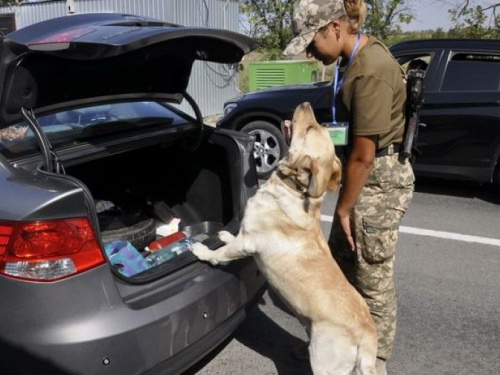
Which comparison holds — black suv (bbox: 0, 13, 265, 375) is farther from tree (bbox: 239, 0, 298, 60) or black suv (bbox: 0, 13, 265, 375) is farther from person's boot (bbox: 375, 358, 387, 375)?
tree (bbox: 239, 0, 298, 60)

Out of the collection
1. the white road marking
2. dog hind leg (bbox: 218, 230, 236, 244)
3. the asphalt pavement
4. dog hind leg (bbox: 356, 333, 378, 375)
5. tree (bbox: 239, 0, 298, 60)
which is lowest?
the asphalt pavement

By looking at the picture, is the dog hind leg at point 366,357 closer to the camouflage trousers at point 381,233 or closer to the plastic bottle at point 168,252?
the camouflage trousers at point 381,233

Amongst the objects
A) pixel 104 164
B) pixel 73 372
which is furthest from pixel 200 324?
pixel 104 164

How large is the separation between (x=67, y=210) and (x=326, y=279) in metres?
1.19

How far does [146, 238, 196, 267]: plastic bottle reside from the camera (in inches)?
112

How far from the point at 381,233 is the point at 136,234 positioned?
1470 millimetres

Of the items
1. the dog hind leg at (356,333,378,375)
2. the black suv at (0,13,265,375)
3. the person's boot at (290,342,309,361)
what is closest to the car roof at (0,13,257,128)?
the black suv at (0,13,265,375)

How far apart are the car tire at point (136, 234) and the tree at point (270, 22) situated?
12523mm

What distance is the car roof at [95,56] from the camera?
2162mm

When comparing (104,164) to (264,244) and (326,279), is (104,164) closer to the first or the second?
(264,244)

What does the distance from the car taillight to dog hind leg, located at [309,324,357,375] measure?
42.4 inches

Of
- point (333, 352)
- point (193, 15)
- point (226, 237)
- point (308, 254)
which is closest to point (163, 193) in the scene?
point (226, 237)

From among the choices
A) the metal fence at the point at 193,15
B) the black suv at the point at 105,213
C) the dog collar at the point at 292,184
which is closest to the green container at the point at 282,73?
the metal fence at the point at 193,15

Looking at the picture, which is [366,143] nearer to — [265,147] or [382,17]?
[265,147]
